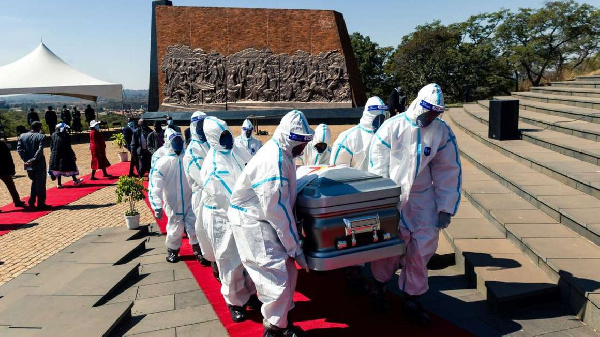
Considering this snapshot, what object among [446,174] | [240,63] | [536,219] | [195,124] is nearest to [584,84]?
[536,219]

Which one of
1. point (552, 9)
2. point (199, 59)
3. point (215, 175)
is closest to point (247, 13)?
point (199, 59)

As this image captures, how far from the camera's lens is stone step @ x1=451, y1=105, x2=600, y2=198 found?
550 cm

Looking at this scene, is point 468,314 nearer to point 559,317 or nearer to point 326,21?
point 559,317

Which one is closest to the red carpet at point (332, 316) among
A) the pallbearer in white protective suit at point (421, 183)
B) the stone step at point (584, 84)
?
the pallbearer in white protective suit at point (421, 183)

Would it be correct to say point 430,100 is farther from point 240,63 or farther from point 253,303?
point 240,63

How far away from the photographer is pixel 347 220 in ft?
10.4

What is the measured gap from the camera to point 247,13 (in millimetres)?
23516

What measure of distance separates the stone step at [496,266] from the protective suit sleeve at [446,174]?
2.77 ft

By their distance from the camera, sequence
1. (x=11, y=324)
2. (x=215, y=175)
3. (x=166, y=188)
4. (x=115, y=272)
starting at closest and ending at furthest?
1. (x=11, y=324)
2. (x=215, y=175)
3. (x=115, y=272)
4. (x=166, y=188)

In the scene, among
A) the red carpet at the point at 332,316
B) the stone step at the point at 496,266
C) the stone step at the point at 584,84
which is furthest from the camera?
the stone step at the point at 584,84

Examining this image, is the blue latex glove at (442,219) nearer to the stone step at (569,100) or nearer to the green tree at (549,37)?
the stone step at (569,100)

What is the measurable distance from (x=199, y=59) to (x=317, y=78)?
591cm

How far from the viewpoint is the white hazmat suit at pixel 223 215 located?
4.09 metres

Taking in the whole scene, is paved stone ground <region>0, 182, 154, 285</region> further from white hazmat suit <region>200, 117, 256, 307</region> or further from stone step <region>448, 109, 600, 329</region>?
stone step <region>448, 109, 600, 329</region>
